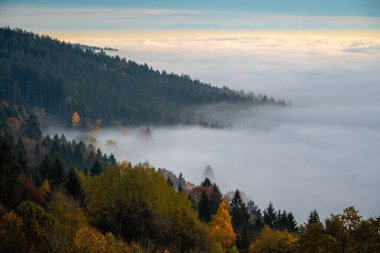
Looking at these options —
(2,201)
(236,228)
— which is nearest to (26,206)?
(2,201)

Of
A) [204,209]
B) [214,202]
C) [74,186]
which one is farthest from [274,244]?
[214,202]

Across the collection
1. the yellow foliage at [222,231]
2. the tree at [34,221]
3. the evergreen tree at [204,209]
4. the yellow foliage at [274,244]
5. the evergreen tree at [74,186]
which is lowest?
the evergreen tree at [204,209]

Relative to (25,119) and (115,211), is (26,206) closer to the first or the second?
(115,211)

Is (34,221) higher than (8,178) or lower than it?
lower

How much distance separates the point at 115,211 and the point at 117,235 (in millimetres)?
2899

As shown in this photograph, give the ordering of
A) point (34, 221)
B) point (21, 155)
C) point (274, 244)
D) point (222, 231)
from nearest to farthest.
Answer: point (34, 221), point (274, 244), point (222, 231), point (21, 155)

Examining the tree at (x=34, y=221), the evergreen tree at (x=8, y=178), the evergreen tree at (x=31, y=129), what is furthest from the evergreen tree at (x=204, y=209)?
the evergreen tree at (x=31, y=129)

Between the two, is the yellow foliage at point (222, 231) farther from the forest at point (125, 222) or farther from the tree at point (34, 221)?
the tree at point (34, 221)

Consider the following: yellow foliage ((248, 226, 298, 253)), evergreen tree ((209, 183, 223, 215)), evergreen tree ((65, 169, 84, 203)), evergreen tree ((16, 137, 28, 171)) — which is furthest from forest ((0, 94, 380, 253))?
evergreen tree ((209, 183, 223, 215))

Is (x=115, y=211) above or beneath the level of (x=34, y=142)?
above

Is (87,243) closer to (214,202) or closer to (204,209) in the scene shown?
(204,209)

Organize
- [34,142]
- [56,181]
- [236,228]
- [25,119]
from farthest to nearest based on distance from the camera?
[25,119]
[34,142]
[236,228]
[56,181]

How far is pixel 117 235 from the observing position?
49.6 metres

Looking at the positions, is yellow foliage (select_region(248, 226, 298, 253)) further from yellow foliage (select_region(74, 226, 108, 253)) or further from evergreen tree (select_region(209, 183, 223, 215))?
Answer: evergreen tree (select_region(209, 183, 223, 215))
